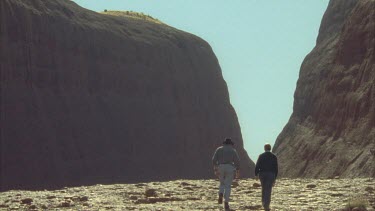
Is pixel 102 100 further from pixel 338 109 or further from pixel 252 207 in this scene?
pixel 252 207

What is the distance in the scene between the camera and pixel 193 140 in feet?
366

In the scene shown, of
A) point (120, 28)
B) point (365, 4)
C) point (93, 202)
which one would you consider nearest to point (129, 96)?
point (120, 28)

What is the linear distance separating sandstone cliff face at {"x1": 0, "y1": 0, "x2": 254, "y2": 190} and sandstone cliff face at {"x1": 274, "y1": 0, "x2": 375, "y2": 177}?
2291 cm

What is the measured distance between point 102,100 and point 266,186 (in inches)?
2954

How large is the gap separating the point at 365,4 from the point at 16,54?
35.2 m

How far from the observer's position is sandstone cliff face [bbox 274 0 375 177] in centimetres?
5878

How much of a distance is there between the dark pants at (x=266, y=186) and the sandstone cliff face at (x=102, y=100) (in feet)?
186

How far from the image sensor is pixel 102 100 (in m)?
95.9

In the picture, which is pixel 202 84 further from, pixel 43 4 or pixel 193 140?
pixel 43 4

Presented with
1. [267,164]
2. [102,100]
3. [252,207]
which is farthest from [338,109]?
[267,164]

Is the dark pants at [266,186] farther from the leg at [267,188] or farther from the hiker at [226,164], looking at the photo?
the hiker at [226,164]

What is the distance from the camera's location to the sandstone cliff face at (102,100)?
81.1m

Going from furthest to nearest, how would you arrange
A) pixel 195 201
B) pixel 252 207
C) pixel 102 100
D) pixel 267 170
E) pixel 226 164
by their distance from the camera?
pixel 102 100 → pixel 195 201 → pixel 252 207 → pixel 226 164 → pixel 267 170

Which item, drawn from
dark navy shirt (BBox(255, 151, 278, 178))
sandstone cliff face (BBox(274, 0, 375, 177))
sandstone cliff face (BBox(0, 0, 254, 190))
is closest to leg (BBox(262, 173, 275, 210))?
dark navy shirt (BBox(255, 151, 278, 178))
